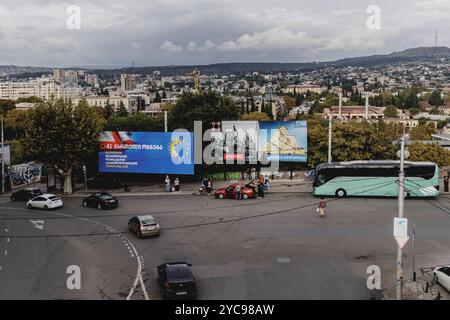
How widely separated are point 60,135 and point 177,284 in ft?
81.2

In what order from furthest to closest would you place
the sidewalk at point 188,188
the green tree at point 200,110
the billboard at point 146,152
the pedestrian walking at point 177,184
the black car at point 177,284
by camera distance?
the green tree at point 200,110
the billboard at point 146,152
the pedestrian walking at point 177,184
the sidewalk at point 188,188
the black car at point 177,284

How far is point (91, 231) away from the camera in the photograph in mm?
28547

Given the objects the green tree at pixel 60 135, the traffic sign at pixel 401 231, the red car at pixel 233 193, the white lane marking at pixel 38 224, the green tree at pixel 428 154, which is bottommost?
the white lane marking at pixel 38 224

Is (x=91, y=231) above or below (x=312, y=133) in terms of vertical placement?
below

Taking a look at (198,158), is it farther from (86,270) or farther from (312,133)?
(86,270)

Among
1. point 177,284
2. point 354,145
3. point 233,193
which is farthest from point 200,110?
point 177,284

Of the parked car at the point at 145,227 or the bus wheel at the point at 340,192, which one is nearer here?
the parked car at the point at 145,227

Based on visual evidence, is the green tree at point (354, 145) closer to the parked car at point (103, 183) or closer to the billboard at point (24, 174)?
the parked car at point (103, 183)

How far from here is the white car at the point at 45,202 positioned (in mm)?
35000

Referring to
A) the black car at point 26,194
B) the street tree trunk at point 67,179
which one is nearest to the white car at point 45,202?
the black car at point 26,194

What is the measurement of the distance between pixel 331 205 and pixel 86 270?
→ 1745cm

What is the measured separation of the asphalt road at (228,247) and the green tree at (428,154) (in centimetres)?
1611
